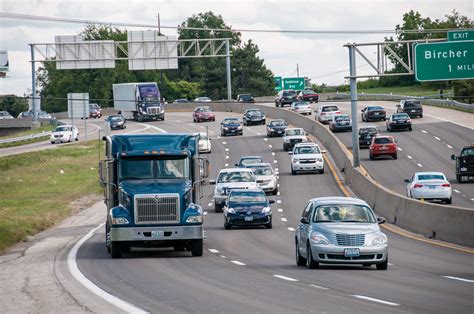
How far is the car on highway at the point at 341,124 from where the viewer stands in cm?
8844

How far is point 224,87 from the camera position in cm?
19500

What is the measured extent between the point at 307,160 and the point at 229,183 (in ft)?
56.3

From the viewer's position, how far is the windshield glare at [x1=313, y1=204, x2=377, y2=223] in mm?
24719

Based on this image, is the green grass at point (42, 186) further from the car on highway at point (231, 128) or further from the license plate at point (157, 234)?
the car on highway at point (231, 128)

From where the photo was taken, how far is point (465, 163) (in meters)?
57.9

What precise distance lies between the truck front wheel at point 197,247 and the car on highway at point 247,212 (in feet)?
37.1

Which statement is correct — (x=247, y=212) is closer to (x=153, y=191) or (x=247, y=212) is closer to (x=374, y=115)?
(x=153, y=191)

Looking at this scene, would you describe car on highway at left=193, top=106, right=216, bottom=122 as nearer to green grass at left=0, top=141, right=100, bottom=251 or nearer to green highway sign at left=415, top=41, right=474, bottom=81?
green grass at left=0, top=141, right=100, bottom=251

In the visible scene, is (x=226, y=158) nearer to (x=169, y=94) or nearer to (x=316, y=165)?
(x=316, y=165)

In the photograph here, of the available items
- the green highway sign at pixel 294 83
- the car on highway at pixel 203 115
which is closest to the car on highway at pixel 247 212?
the car on highway at pixel 203 115

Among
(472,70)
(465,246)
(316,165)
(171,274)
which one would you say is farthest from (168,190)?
(316,165)

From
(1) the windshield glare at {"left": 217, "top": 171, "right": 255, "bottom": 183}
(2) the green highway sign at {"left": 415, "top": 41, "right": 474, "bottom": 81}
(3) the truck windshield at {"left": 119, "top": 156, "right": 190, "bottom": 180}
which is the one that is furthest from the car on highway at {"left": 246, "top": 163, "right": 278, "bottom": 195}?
(3) the truck windshield at {"left": 119, "top": 156, "right": 190, "bottom": 180}

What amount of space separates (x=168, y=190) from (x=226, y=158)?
48.0 m

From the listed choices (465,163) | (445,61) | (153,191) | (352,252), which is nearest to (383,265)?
(352,252)
